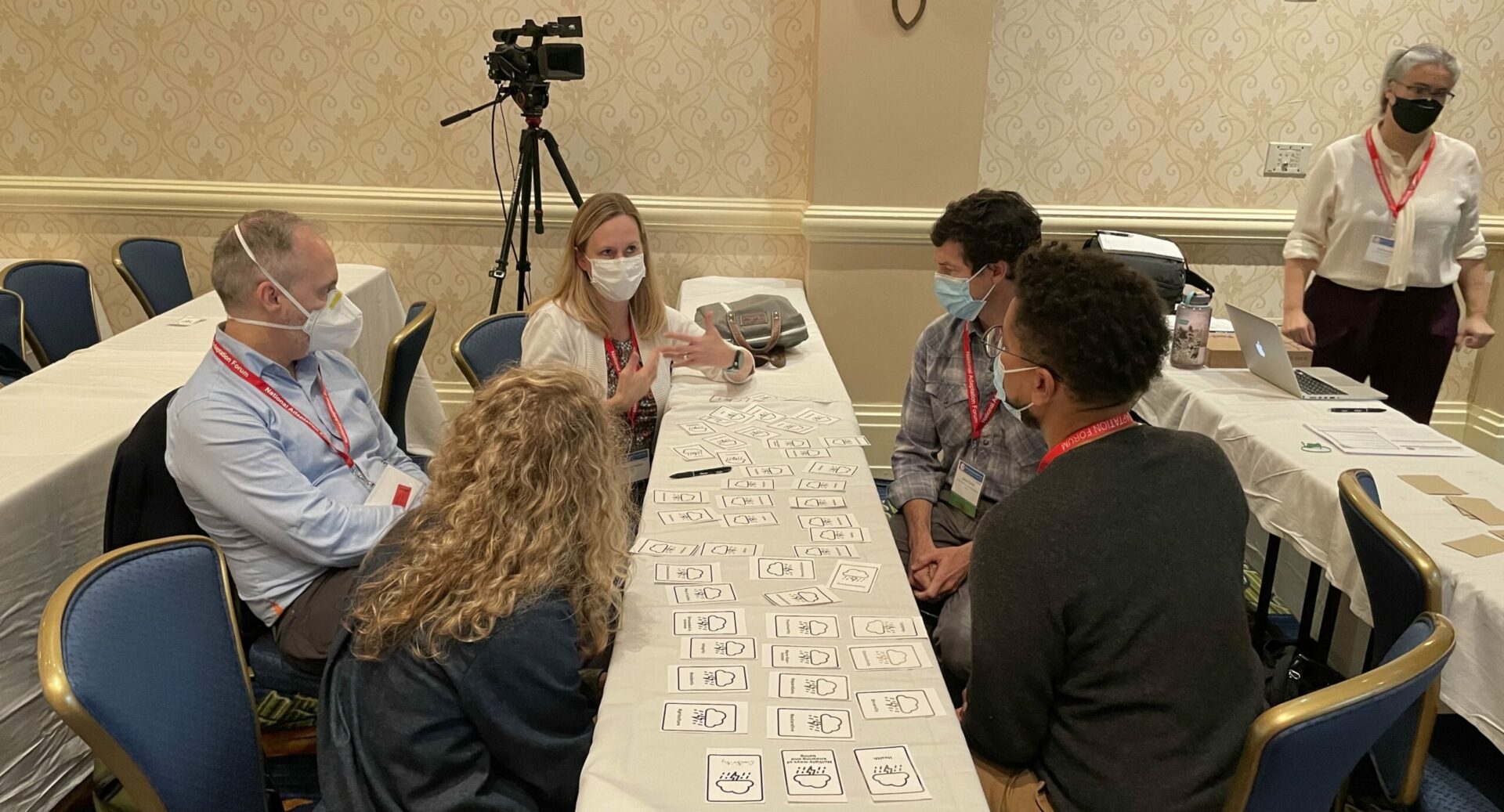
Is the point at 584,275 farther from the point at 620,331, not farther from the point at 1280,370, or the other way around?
the point at 1280,370

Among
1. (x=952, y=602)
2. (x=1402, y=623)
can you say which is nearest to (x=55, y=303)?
(x=952, y=602)

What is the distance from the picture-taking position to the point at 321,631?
1684mm

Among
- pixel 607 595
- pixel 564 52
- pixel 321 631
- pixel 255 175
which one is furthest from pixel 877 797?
pixel 255 175

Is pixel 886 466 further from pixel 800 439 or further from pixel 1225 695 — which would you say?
pixel 1225 695

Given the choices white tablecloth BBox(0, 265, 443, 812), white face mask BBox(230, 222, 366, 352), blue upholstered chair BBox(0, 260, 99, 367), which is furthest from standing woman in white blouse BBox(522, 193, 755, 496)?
blue upholstered chair BBox(0, 260, 99, 367)

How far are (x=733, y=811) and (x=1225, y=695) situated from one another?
61 centimetres

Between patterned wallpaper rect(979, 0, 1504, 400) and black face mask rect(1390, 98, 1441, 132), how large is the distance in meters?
1.03

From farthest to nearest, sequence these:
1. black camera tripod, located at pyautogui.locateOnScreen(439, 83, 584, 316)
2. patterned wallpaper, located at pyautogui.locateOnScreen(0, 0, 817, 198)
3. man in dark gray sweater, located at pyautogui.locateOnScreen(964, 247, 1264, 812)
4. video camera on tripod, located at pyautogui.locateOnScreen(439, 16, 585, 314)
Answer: patterned wallpaper, located at pyautogui.locateOnScreen(0, 0, 817, 198) → black camera tripod, located at pyautogui.locateOnScreen(439, 83, 584, 316) → video camera on tripod, located at pyautogui.locateOnScreen(439, 16, 585, 314) → man in dark gray sweater, located at pyautogui.locateOnScreen(964, 247, 1264, 812)

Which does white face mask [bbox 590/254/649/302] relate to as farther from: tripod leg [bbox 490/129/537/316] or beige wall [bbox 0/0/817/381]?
beige wall [bbox 0/0/817/381]

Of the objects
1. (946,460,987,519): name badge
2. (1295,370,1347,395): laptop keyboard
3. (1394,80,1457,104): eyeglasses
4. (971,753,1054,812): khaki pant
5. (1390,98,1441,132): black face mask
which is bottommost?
(971,753,1054,812): khaki pant

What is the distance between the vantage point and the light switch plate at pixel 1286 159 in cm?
369

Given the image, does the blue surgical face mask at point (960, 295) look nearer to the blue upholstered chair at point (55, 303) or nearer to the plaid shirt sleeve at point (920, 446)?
the plaid shirt sleeve at point (920, 446)

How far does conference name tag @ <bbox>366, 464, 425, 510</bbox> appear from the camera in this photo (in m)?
1.88

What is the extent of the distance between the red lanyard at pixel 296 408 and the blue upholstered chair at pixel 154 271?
6.81 ft
